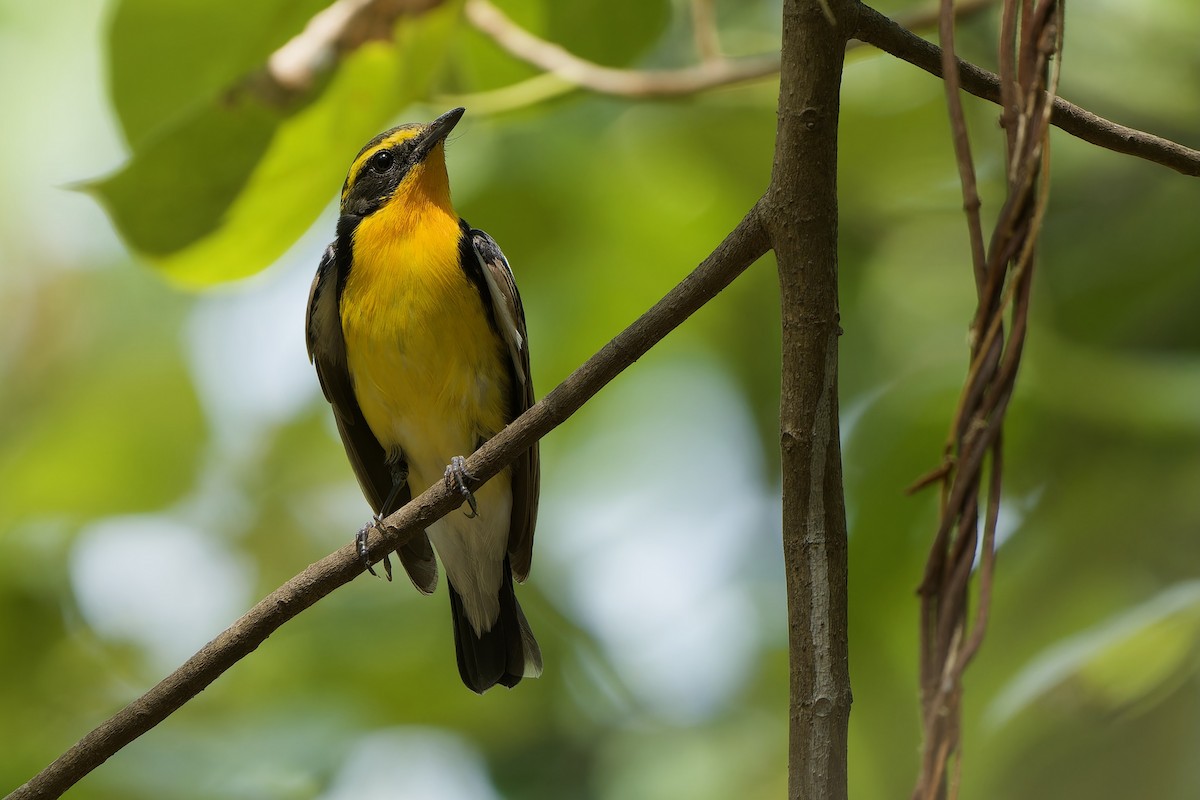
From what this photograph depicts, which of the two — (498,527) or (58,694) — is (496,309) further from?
(58,694)

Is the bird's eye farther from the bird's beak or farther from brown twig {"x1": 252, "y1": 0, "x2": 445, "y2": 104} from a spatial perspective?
brown twig {"x1": 252, "y1": 0, "x2": 445, "y2": 104}

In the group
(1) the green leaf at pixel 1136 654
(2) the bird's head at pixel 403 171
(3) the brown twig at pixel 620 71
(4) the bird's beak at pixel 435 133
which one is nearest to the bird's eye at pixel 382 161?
(2) the bird's head at pixel 403 171

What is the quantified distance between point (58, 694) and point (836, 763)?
4.98 metres

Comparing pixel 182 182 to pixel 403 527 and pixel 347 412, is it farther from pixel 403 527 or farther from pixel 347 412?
pixel 403 527

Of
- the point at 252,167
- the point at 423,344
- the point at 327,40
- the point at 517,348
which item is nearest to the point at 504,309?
the point at 517,348

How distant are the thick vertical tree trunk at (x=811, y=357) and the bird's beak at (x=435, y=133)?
8.66 feet

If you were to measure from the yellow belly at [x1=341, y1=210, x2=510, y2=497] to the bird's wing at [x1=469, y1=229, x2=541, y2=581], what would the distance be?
7cm

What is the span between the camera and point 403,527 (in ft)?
9.81

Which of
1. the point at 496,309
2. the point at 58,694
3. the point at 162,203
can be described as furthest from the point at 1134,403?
the point at 58,694

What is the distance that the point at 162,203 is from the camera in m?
4.10

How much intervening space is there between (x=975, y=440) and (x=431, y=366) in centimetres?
312

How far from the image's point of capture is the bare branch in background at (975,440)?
1.47m

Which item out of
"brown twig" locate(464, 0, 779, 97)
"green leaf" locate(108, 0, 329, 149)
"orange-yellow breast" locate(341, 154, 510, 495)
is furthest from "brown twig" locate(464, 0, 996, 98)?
"orange-yellow breast" locate(341, 154, 510, 495)

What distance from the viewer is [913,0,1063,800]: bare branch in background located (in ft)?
4.83
